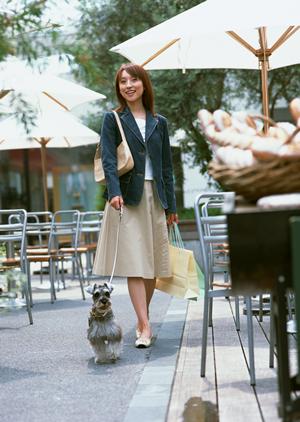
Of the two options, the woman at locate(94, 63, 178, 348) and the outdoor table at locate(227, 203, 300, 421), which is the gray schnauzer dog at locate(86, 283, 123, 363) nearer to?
A: the woman at locate(94, 63, 178, 348)

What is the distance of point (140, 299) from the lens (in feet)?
19.1

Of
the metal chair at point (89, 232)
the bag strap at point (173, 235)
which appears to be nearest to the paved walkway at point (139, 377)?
the bag strap at point (173, 235)

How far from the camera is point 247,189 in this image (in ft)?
9.55

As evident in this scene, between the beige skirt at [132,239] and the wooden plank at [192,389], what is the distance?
66cm

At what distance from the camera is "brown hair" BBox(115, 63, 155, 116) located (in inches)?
234

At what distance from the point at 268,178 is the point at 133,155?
3.03m

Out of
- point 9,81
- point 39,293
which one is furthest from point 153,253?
point 39,293

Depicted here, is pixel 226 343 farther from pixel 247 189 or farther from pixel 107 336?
pixel 247 189

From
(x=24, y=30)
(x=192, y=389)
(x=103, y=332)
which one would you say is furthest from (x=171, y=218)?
(x=24, y=30)

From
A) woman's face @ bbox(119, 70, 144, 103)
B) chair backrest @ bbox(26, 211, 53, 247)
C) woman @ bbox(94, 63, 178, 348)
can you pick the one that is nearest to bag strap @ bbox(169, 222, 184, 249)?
woman @ bbox(94, 63, 178, 348)

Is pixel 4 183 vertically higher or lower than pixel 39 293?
higher

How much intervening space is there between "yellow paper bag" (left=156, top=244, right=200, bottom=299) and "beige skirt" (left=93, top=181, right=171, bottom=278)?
21 cm

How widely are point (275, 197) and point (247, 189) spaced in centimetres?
14

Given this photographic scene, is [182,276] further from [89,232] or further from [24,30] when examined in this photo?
[89,232]
